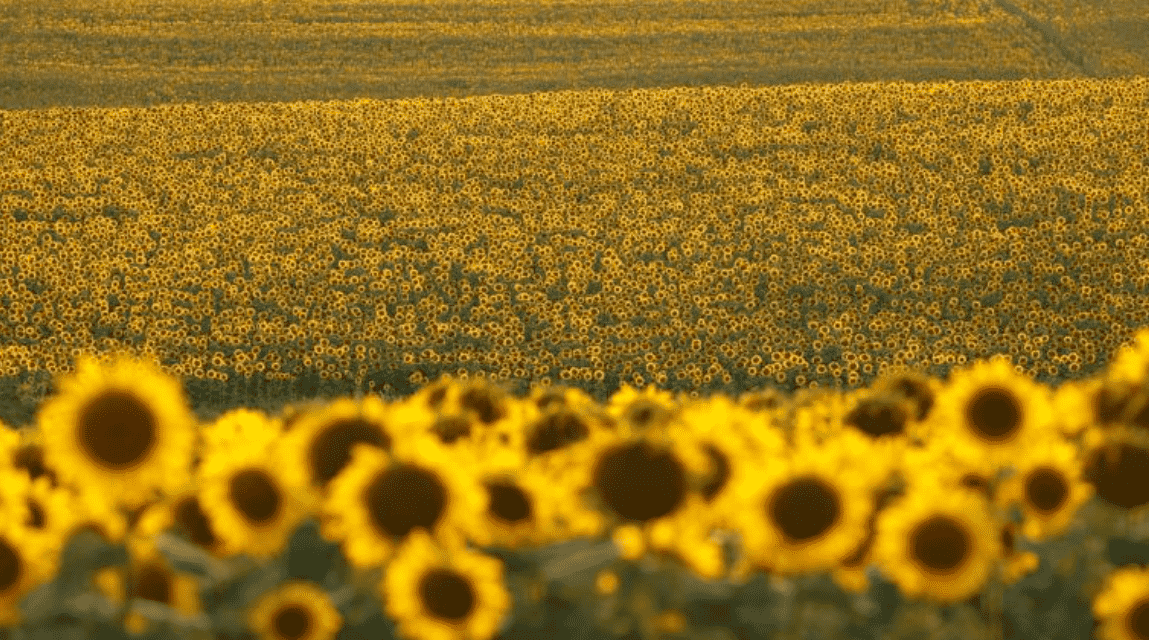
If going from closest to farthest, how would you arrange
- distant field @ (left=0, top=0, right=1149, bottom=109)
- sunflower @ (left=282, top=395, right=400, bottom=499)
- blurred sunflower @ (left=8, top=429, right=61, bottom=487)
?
sunflower @ (left=282, top=395, right=400, bottom=499)
blurred sunflower @ (left=8, top=429, right=61, bottom=487)
distant field @ (left=0, top=0, right=1149, bottom=109)

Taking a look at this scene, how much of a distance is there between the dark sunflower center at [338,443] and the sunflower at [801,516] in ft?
2.48

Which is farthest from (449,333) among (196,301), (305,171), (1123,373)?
(1123,373)

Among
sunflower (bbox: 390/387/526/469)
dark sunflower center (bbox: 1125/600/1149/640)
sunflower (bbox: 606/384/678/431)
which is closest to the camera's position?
dark sunflower center (bbox: 1125/600/1149/640)

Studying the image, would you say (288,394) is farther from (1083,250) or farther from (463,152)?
(1083,250)

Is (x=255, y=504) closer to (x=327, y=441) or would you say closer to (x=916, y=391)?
(x=327, y=441)

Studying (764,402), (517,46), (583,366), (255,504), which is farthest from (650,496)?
(517,46)

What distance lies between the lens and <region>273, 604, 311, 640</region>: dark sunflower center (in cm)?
307

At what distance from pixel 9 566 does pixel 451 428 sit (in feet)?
3.60

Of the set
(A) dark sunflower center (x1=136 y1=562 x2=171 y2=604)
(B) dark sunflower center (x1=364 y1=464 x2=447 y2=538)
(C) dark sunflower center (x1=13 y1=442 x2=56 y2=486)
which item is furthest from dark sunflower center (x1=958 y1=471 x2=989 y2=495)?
(C) dark sunflower center (x1=13 y1=442 x2=56 y2=486)

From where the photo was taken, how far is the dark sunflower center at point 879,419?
411 cm

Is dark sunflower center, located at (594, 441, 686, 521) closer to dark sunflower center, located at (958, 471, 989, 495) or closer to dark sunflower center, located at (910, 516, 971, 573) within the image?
dark sunflower center, located at (910, 516, 971, 573)

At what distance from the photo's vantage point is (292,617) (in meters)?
3.09

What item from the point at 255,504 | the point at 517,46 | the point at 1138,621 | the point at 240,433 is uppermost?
the point at 517,46

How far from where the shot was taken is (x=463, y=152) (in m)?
22.7
